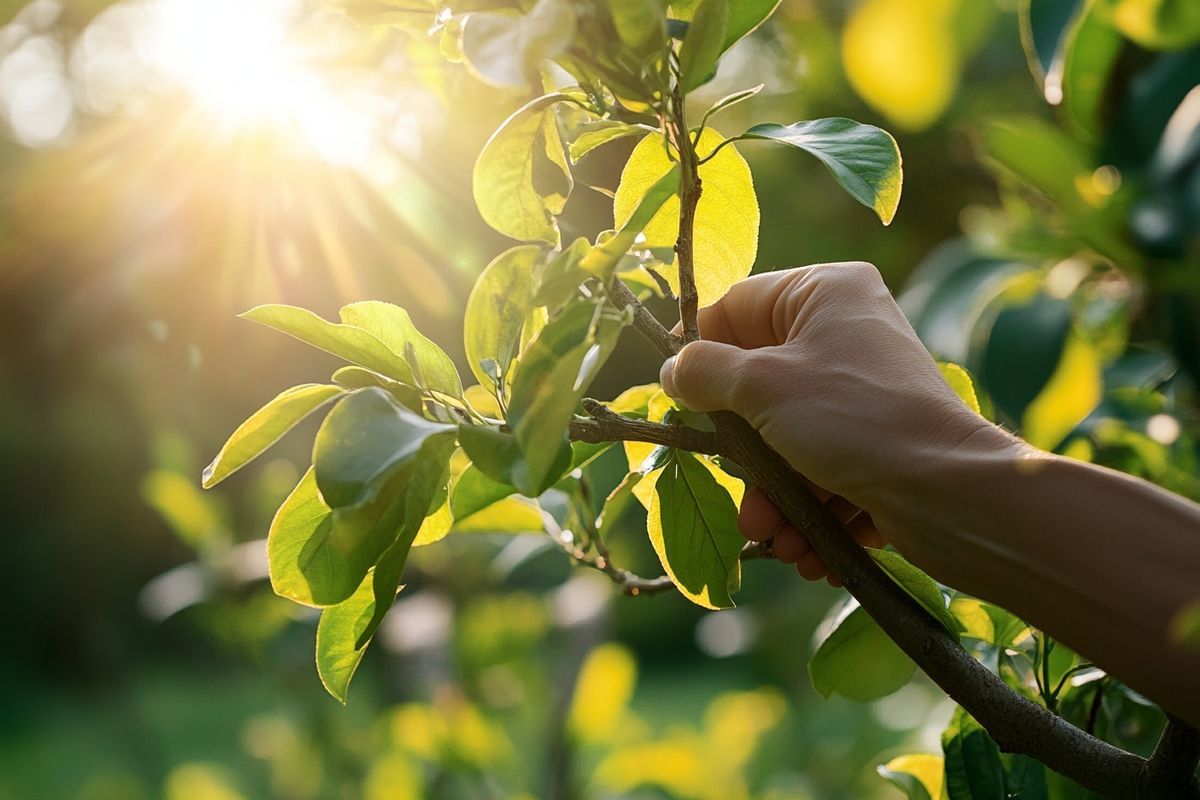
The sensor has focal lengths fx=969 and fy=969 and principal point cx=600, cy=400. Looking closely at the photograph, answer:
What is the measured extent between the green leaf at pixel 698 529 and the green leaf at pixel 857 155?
14 cm

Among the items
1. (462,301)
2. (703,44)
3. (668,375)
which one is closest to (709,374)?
(668,375)

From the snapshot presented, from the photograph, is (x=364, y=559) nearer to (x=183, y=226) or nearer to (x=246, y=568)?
(x=183, y=226)

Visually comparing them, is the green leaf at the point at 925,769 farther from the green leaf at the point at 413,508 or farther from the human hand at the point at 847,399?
the green leaf at the point at 413,508

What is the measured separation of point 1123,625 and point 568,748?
0.89 m

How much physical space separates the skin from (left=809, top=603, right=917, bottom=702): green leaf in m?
0.06

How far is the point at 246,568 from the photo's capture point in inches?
56.6

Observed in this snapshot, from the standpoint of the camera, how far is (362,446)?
0.30 meters

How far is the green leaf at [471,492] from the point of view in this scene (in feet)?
1.31

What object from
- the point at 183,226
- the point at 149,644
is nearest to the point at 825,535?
the point at 183,226

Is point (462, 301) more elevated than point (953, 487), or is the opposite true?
point (953, 487)

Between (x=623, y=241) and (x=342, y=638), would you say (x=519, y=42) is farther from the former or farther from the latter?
(x=342, y=638)

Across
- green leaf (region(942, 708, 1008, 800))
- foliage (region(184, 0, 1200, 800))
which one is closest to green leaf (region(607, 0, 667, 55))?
foliage (region(184, 0, 1200, 800))

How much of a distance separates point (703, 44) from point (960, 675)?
247 millimetres

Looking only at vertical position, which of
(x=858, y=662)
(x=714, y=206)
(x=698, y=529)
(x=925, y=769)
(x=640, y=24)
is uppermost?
(x=640, y=24)
